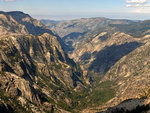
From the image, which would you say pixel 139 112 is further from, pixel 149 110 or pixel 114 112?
pixel 114 112

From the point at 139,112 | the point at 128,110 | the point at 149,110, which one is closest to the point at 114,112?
the point at 128,110

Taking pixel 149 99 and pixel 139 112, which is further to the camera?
pixel 149 99

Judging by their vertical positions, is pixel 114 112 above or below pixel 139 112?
below

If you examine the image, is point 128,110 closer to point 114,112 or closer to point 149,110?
point 114,112

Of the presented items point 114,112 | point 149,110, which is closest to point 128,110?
point 114,112

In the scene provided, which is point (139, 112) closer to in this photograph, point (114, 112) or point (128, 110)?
point (128, 110)

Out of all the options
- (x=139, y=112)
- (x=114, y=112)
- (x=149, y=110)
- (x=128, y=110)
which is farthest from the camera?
(x=114, y=112)

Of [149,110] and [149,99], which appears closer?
[149,110]

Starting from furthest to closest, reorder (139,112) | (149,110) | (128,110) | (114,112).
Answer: (114,112) < (128,110) < (139,112) < (149,110)

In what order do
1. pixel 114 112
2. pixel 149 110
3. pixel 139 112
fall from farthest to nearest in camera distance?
1. pixel 114 112
2. pixel 139 112
3. pixel 149 110
